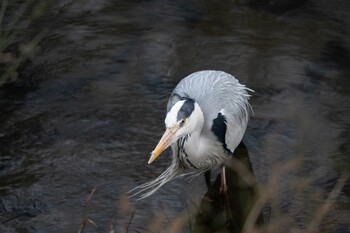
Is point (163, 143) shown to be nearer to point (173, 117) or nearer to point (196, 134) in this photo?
point (173, 117)

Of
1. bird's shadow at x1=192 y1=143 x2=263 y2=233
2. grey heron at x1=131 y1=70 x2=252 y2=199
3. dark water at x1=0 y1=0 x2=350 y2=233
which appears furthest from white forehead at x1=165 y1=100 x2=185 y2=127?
bird's shadow at x1=192 y1=143 x2=263 y2=233

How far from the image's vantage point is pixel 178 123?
4.65 metres

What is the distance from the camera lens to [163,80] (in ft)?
23.4

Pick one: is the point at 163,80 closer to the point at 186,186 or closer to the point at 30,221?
the point at 186,186

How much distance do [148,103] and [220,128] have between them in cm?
156

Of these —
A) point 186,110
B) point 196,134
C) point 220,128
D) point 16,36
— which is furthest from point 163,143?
point 16,36

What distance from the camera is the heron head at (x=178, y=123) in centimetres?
459

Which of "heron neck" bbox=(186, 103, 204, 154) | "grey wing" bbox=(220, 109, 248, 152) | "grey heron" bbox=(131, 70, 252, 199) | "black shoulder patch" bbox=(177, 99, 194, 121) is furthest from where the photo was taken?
"grey wing" bbox=(220, 109, 248, 152)

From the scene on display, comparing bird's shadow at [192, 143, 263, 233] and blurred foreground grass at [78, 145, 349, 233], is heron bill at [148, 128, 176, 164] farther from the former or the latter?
bird's shadow at [192, 143, 263, 233]

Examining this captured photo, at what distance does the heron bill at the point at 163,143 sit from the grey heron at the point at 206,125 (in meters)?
0.21

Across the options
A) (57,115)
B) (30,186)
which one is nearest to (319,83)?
(57,115)

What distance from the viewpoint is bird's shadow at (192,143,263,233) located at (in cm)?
560

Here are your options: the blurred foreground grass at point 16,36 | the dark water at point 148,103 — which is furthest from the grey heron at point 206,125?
the blurred foreground grass at point 16,36

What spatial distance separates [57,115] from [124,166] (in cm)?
98
